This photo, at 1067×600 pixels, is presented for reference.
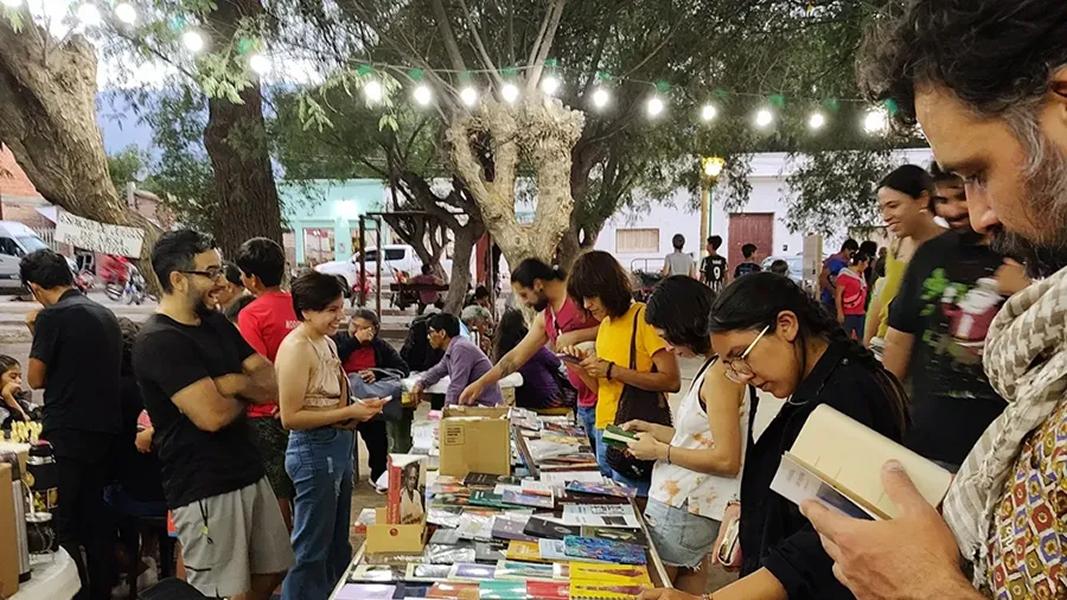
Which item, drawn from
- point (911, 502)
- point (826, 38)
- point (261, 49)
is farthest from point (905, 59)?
point (826, 38)

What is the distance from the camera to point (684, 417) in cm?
221

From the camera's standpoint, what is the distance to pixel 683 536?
219 centimetres

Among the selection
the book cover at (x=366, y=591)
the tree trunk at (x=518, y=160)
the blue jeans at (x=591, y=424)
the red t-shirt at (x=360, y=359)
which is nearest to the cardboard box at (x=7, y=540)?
the book cover at (x=366, y=591)

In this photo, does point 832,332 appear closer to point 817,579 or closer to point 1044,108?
point 817,579

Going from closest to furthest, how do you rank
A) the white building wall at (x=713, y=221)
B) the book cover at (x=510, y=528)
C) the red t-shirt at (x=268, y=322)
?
the book cover at (x=510, y=528), the red t-shirt at (x=268, y=322), the white building wall at (x=713, y=221)

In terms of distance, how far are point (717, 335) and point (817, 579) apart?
0.56 meters

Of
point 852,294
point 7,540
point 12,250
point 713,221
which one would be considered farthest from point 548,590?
point 713,221

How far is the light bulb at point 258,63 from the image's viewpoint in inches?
200

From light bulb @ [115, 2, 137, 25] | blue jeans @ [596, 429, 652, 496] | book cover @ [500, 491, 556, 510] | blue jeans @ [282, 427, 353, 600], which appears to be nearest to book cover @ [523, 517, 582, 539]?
book cover @ [500, 491, 556, 510]

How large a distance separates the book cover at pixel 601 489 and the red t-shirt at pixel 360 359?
7.17 feet

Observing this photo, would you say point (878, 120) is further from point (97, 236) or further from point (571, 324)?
point (97, 236)

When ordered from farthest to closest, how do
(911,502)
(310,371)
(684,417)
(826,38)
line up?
(826,38) → (310,371) → (684,417) → (911,502)

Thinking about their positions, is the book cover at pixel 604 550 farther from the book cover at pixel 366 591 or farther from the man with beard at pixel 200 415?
the man with beard at pixel 200 415

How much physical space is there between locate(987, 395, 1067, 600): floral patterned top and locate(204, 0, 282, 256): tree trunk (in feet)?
19.9
